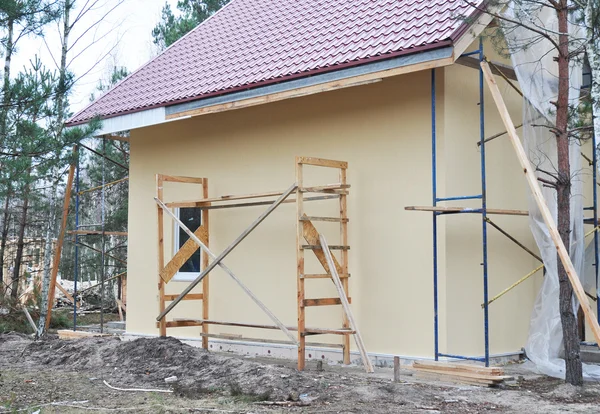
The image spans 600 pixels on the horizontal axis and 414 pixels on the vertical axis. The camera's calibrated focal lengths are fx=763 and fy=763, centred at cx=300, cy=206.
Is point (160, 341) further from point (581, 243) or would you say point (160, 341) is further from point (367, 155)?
point (581, 243)

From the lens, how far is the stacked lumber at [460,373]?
806 centimetres

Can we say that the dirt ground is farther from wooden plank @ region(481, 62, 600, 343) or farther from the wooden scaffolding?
wooden plank @ region(481, 62, 600, 343)

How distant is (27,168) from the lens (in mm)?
9320

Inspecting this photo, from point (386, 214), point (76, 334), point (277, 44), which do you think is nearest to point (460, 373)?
point (386, 214)

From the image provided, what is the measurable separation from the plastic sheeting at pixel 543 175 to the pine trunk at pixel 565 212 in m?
0.51

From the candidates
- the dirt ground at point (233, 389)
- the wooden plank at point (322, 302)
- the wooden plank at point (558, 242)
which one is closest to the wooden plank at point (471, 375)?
the dirt ground at point (233, 389)

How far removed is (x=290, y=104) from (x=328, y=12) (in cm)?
200

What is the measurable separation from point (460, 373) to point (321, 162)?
298cm

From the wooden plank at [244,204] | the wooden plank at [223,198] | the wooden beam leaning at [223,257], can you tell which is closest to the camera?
the wooden beam leaning at [223,257]

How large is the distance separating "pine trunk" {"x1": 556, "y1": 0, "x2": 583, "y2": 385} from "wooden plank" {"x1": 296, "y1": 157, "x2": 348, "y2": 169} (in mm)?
2732

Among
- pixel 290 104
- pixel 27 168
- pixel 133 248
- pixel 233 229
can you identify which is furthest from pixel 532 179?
pixel 133 248

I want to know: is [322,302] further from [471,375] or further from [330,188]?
[471,375]

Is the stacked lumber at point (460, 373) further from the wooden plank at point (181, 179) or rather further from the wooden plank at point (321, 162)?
the wooden plank at point (181, 179)

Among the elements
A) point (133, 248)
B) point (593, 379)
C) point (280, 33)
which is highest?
point (280, 33)
